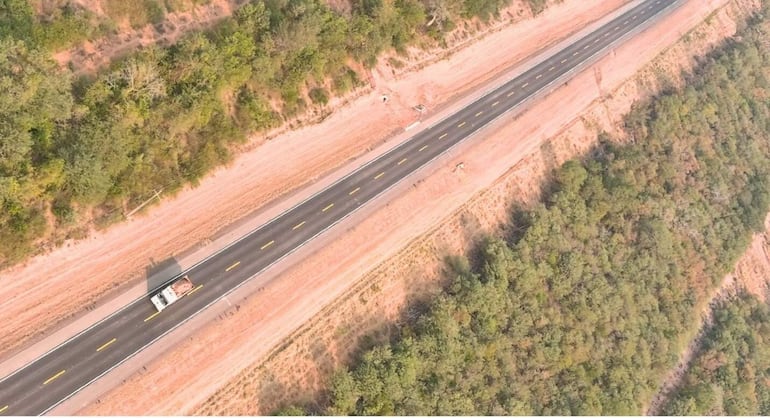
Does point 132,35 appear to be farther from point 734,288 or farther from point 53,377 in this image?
point 734,288

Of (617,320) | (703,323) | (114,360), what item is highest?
(114,360)

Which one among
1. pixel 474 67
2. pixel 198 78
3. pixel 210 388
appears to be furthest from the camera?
pixel 474 67

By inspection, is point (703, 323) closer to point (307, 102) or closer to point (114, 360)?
point (307, 102)

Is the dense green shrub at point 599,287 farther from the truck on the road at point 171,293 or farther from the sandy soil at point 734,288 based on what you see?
the truck on the road at point 171,293

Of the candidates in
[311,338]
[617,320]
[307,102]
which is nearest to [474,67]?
[307,102]

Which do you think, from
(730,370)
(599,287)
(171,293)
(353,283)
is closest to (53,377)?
(171,293)

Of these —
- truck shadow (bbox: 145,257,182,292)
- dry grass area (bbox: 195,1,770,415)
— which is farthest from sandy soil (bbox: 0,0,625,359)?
dry grass area (bbox: 195,1,770,415)
